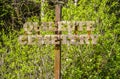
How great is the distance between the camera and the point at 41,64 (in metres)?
7.18

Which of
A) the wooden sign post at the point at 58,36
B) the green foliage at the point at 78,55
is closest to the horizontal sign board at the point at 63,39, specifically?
the wooden sign post at the point at 58,36

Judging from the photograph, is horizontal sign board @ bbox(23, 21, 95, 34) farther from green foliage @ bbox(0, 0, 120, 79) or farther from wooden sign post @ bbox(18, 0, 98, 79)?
green foliage @ bbox(0, 0, 120, 79)

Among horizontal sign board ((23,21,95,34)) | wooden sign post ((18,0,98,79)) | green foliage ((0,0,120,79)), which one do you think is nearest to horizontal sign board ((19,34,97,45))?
wooden sign post ((18,0,98,79))

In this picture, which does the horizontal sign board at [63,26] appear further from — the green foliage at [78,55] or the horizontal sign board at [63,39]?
the green foliage at [78,55]

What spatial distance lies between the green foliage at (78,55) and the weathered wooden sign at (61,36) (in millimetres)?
2210

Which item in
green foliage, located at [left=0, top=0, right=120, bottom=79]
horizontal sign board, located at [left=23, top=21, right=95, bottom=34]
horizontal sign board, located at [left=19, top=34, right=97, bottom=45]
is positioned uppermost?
horizontal sign board, located at [left=23, top=21, right=95, bottom=34]

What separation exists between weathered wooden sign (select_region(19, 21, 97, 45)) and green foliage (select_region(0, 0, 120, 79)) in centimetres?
221

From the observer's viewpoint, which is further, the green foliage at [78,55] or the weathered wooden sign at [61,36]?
the green foliage at [78,55]

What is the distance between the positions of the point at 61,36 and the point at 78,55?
8.84 ft

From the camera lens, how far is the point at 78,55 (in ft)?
24.1

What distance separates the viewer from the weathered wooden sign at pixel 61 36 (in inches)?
185

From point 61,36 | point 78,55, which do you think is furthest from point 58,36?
point 78,55

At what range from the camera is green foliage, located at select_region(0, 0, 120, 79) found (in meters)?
7.15

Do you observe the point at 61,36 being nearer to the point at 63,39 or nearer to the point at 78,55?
the point at 63,39
